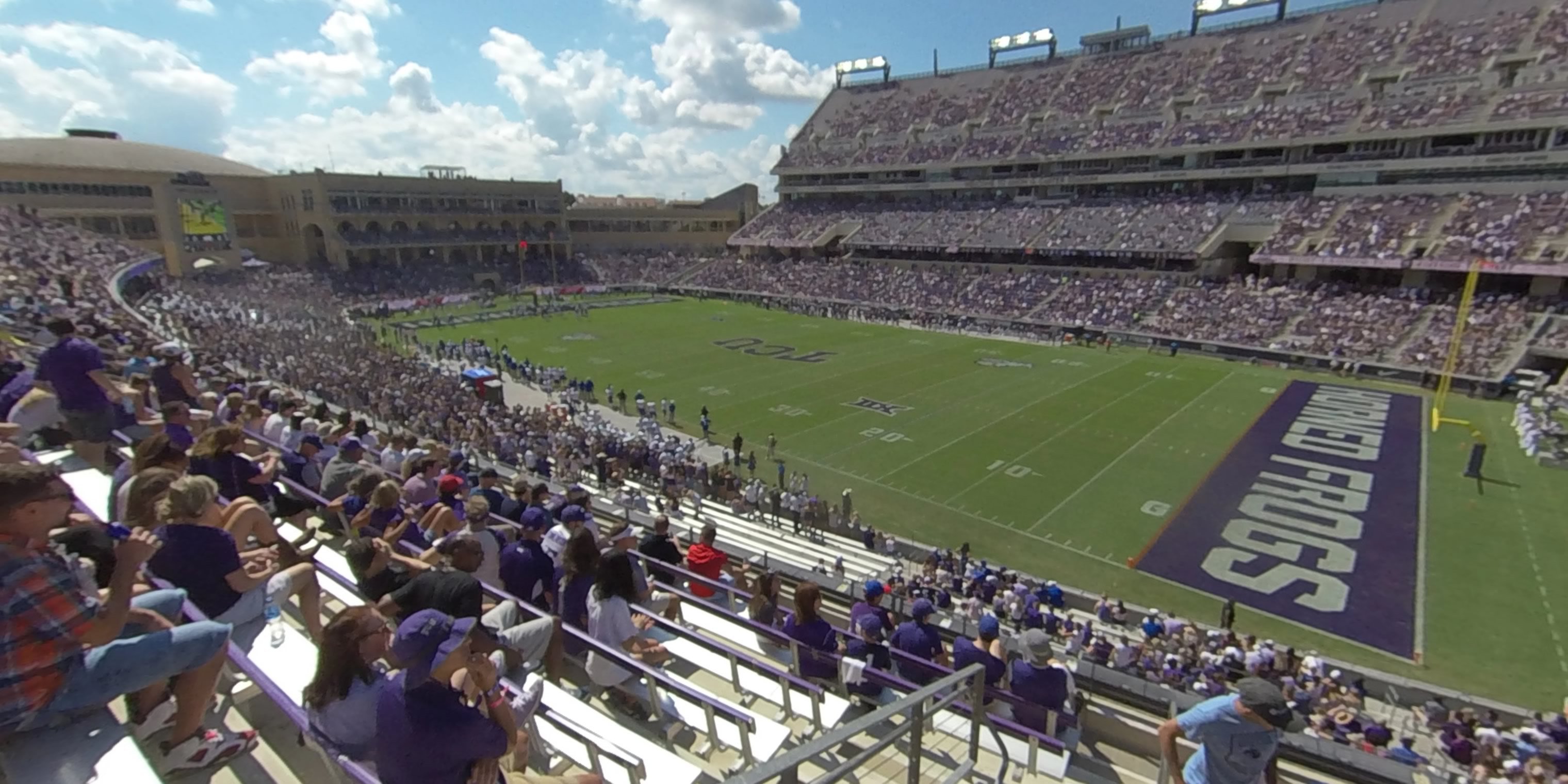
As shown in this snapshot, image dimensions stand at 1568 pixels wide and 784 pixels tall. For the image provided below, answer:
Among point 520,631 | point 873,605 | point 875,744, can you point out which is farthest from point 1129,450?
point 520,631

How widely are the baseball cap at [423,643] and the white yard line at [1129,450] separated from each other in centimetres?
1685

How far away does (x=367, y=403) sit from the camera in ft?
76.7

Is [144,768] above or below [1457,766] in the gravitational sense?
above

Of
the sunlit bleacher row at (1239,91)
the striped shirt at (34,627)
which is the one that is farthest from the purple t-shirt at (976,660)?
the sunlit bleacher row at (1239,91)

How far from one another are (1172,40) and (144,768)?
73379 mm

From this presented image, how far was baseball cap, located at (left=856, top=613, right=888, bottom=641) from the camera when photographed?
6.15 m

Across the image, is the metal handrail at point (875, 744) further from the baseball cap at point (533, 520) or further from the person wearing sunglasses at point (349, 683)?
the baseball cap at point (533, 520)

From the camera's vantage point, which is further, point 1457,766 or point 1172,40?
point 1172,40

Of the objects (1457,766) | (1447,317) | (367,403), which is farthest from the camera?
(1447,317)

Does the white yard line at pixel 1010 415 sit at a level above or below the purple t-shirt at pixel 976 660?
below

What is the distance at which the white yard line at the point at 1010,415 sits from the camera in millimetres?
22547

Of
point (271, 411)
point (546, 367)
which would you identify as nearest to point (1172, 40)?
point (546, 367)

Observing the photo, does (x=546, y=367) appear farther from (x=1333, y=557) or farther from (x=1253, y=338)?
(x=1253, y=338)

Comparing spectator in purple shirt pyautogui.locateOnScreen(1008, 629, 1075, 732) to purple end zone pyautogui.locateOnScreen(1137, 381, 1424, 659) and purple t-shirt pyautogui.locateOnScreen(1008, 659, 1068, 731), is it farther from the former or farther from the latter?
purple end zone pyautogui.locateOnScreen(1137, 381, 1424, 659)
